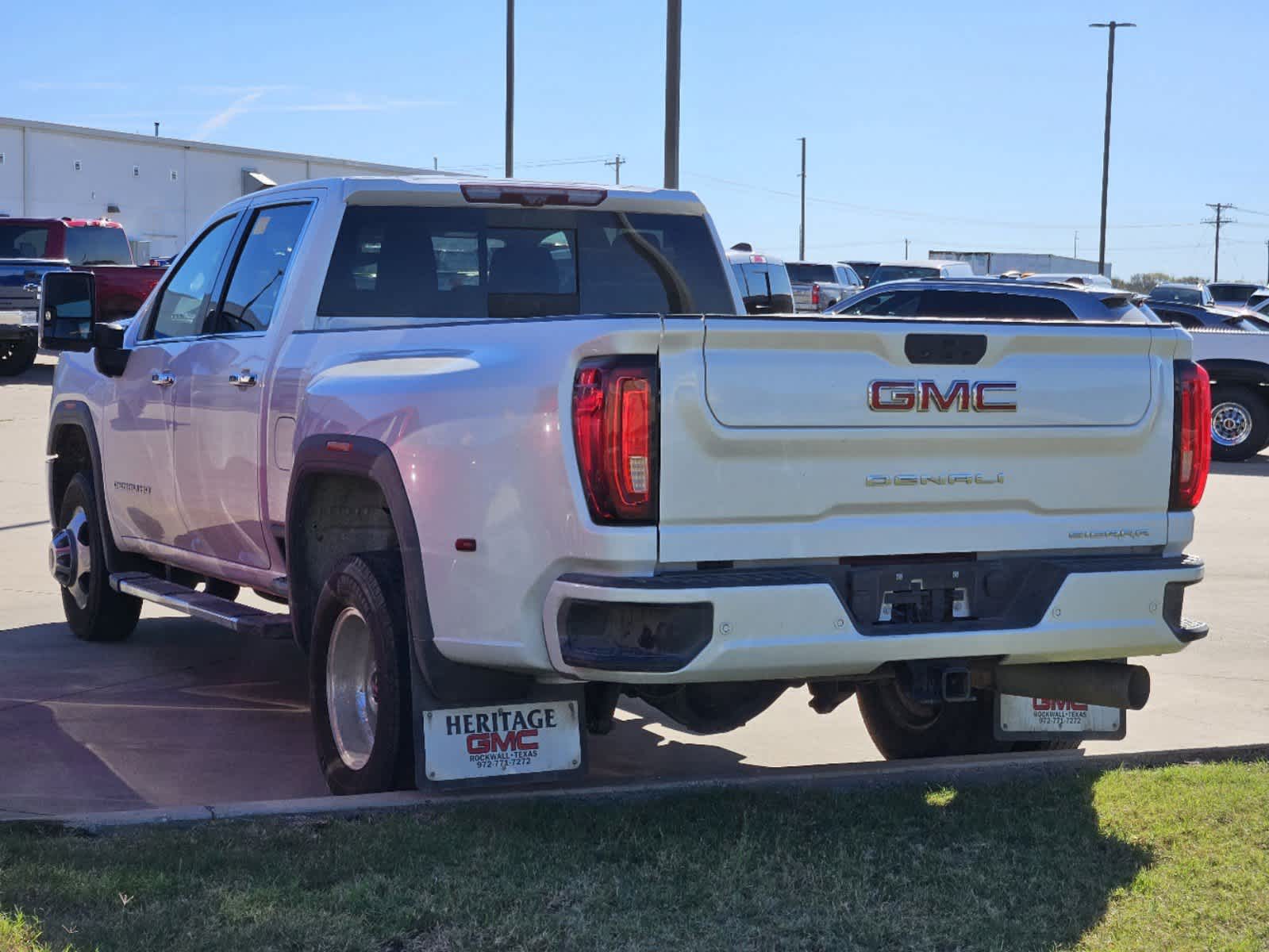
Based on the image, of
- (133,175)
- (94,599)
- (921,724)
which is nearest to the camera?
(921,724)

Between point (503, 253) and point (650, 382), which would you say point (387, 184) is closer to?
point (503, 253)

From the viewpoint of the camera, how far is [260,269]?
273 inches

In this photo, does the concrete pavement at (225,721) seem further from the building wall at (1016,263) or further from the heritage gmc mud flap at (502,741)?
the building wall at (1016,263)

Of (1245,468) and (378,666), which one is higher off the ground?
(378,666)

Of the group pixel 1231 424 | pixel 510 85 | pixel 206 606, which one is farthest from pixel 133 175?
pixel 206 606

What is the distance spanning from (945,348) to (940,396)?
0.46 ft

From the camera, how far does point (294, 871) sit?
4570 mm

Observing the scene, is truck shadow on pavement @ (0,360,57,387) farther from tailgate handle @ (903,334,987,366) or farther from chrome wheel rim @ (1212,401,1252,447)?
tailgate handle @ (903,334,987,366)

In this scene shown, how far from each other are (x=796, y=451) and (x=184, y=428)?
3302mm

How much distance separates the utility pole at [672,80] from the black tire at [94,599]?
8.63 metres

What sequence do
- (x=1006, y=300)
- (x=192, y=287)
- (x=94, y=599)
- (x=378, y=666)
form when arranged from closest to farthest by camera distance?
(x=378, y=666)
(x=192, y=287)
(x=94, y=599)
(x=1006, y=300)

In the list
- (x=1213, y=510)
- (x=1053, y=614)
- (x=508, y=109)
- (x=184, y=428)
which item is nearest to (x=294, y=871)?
(x=1053, y=614)

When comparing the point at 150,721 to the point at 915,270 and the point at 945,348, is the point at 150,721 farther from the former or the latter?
the point at 915,270

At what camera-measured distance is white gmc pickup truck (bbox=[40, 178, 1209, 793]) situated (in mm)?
4547
